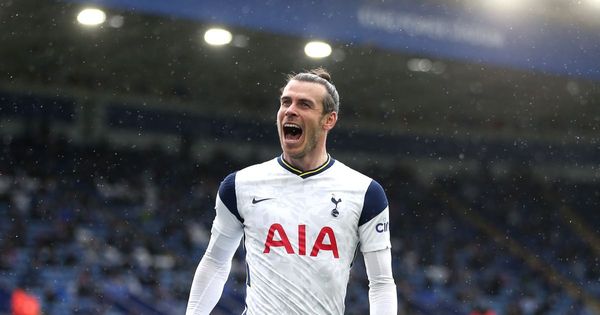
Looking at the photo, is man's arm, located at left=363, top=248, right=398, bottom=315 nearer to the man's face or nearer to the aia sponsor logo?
the aia sponsor logo

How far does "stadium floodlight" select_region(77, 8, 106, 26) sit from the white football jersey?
1121 cm

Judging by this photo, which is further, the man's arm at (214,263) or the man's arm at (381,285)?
the man's arm at (214,263)

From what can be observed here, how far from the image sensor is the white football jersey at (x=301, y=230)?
4.08 metres

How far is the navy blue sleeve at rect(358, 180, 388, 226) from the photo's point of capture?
164 inches

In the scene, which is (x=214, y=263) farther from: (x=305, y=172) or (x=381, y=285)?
(x=381, y=285)

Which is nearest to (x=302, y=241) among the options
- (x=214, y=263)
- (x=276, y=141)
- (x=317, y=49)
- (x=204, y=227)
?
(x=214, y=263)

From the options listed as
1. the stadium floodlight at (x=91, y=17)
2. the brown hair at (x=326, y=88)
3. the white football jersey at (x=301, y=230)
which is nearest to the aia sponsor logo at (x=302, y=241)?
the white football jersey at (x=301, y=230)

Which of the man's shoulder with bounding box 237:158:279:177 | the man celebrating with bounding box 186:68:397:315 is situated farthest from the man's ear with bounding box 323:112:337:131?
the man's shoulder with bounding box 237:158:279:177


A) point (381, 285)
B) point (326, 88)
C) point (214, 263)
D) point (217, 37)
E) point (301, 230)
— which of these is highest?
point (217, 37)

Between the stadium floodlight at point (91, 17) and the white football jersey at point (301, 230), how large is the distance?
36.8 feet

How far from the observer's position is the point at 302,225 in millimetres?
4098

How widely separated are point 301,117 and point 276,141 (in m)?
20.6

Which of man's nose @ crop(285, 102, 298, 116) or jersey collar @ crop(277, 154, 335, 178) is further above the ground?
man's nose @ crop(285, 102, 298, 116)

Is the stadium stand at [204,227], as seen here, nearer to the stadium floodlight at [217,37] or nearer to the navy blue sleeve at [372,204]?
the stadium floodlight at [217,37]
